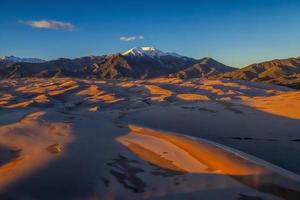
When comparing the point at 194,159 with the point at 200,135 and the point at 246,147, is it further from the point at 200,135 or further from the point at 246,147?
the point at 200,135

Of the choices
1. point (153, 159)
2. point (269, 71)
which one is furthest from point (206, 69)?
point (153, 159)

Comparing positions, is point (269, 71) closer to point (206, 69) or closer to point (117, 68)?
point (206, 69)

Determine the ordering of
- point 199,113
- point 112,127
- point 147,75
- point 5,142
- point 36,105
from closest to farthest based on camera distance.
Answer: point 5,142 → point 112,127 → point 199,113 → point 36,105 → point 147,75

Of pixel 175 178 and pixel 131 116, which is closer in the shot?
pixel 175 178

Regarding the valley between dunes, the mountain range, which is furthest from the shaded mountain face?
the valley between dunes

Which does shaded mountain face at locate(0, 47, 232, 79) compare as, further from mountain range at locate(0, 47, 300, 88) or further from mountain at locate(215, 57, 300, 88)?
mountain at locate(215, 57, 300, 88)

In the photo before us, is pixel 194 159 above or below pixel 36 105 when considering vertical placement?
above

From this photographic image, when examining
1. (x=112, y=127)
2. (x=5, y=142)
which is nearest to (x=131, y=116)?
(x=112, y=127)
